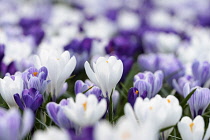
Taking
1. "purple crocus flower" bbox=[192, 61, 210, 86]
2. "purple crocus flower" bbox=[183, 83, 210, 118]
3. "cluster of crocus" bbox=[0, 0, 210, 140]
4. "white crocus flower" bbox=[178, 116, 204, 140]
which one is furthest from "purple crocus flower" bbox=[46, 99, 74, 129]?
"purple crocus flower" bbox=[192, 61, 210, 86]

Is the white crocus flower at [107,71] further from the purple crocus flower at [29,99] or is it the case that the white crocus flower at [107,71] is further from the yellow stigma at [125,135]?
the yellow stigma at [125,135]

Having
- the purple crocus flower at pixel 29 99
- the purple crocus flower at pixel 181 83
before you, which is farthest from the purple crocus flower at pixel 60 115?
the purple crocus flower at pixel 181 83

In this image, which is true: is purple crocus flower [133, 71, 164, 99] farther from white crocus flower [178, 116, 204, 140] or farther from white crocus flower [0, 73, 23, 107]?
white crocus flower [0, 73, 23, 107]

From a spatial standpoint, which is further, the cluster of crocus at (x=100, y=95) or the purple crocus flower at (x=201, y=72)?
the purple crocus flower at (x=201, y=72)

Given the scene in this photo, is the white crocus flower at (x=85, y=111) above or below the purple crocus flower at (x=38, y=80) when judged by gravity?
below

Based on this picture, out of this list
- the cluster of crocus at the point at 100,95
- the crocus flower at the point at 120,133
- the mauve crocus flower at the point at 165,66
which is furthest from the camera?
the mauve crocus flower at the point at 165,66

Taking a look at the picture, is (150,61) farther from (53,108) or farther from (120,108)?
(53,108)

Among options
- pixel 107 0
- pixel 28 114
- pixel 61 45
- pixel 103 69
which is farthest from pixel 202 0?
pixel 28 114
